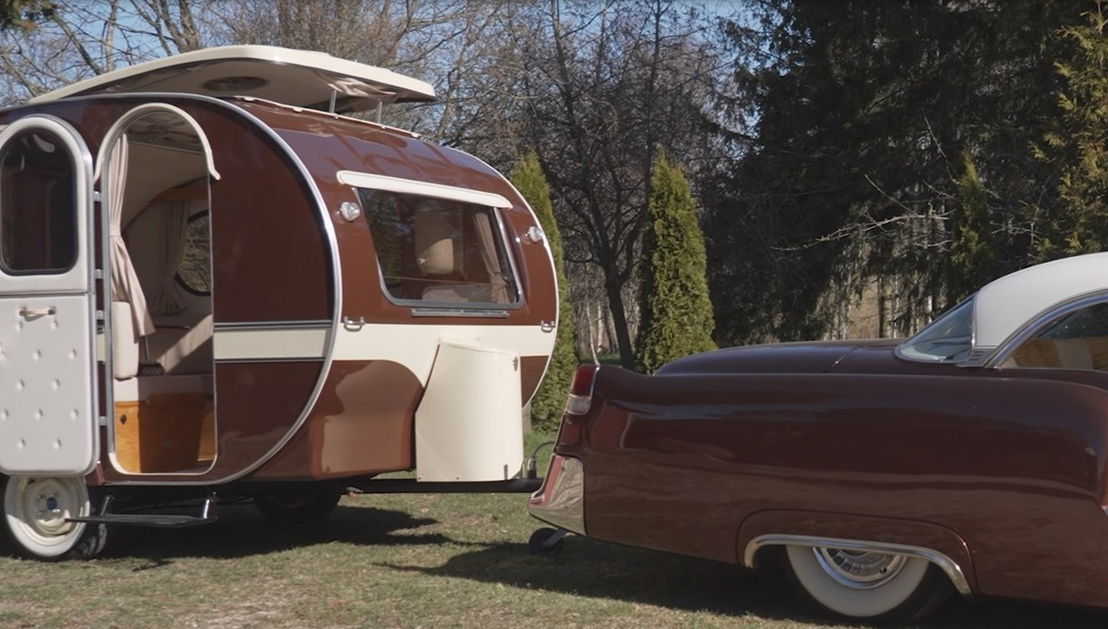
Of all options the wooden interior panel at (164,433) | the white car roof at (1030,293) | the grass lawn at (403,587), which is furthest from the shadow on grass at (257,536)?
the white car roof at (1030,293)

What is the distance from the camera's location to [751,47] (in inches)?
802

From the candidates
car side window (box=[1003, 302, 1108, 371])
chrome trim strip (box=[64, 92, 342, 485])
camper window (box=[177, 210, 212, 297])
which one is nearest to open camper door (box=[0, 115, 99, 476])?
chrome trim strip (box=[64, 92, 342, 485])

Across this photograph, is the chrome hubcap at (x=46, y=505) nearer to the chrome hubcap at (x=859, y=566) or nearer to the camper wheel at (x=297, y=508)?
the camper wheel at (x=297, y=508)

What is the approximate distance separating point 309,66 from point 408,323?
1737 mm

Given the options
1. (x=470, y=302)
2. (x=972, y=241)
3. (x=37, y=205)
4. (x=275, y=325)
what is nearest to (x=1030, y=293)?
(x=470, y=302)

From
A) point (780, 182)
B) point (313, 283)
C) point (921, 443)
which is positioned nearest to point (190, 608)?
point (313, 283)

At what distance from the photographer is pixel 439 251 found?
7.75m

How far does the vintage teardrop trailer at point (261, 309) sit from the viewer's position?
22.5 feet

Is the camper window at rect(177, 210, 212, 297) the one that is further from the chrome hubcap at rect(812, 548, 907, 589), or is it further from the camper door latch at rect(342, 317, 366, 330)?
the chrome hubcap at rect(812, 548, 907, 589)

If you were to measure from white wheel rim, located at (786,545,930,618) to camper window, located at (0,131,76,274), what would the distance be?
175 inches

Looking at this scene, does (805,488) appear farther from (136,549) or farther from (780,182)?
(780,182)

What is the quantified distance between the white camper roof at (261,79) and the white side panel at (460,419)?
75.1 inches

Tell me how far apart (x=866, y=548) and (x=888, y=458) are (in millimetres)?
381

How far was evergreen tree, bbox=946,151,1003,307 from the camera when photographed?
14.4 m
